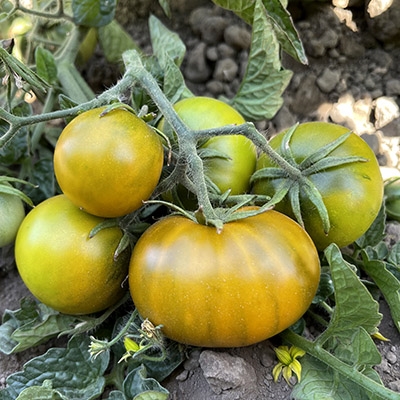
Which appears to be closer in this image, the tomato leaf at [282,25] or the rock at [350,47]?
the tomato leaf at [282,25]

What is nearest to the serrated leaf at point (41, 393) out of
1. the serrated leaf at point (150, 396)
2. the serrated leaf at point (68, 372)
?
the serrated leaf at point (68, 372)

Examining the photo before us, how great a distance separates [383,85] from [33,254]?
118 cm

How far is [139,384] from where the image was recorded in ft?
3.34

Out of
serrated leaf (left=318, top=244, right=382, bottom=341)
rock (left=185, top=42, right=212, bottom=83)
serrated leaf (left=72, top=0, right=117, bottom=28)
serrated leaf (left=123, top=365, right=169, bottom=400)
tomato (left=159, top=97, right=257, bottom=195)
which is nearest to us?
serrated leaf (left=318, top=244, right=382, bottom=341)

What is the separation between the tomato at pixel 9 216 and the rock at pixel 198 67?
29.6 inches

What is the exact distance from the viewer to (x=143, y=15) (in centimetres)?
189

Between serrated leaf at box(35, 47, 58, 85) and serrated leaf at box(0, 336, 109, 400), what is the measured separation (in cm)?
70

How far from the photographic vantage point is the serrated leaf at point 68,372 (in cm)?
108

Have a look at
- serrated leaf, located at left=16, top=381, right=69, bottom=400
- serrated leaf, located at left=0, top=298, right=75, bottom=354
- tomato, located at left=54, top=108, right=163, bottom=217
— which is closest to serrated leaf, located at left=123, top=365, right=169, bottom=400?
serrated leaf, located at left=16, top=381, right=69, bottom=400

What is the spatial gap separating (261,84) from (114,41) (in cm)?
55

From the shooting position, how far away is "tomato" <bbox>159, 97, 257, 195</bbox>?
44.2 inches

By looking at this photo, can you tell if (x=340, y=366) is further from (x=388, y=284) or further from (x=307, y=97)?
(x=307, y=97)

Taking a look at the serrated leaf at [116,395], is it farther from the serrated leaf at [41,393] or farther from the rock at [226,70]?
the rock at [226,70]

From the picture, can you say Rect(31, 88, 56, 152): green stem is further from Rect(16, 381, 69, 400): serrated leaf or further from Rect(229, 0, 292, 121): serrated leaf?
Rect(16, 381, 69, 400): serrated leaf
